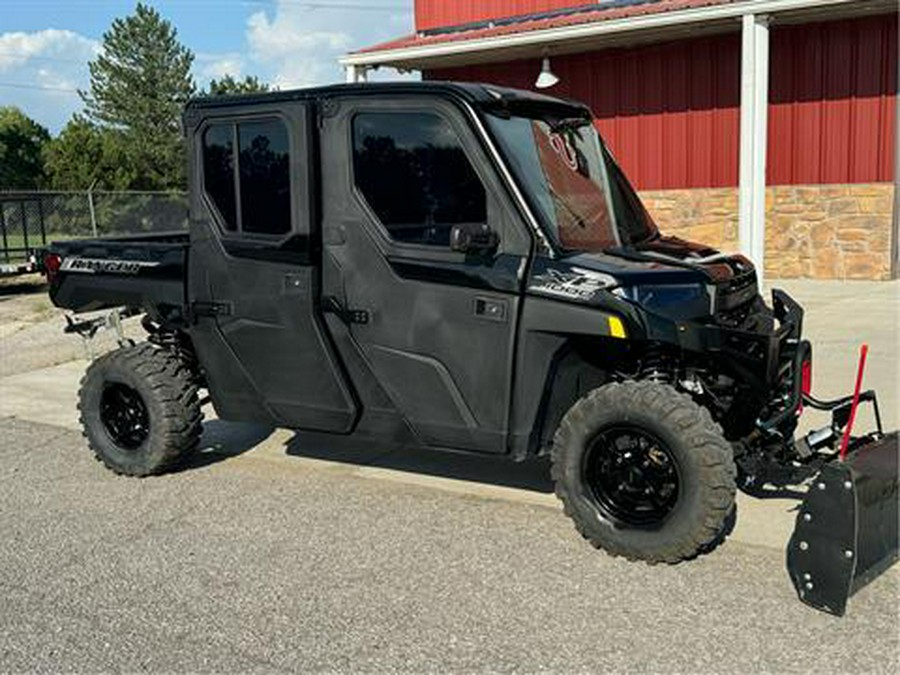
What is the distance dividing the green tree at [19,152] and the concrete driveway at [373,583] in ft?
203

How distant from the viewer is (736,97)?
572 inches

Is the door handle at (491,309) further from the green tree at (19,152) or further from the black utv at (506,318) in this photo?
the green tree at (19,152)

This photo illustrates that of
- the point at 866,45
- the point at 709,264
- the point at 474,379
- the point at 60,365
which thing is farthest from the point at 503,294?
the point at 866,45

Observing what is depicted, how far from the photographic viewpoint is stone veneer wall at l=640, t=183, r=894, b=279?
541 inches

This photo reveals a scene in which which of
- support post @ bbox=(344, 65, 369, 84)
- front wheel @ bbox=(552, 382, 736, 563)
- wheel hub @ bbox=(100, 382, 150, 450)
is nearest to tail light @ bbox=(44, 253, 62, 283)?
wheel hub @ bbox=(100, 382, 150, 450)

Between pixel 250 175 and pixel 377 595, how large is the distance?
241cm

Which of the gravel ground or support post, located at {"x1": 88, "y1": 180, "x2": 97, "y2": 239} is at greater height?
support post, located at {"x1": 88, "y1": 180, "x2": 97, "y2": 239}

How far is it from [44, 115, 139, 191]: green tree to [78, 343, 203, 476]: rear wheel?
1909 inches

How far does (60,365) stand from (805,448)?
809 centimetres

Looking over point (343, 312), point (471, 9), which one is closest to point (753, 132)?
point (471, 9)

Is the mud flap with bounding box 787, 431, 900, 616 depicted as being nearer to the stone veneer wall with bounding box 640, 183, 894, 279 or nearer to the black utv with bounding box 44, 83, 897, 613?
the black utv with bounding box 44, 83, 897, 613

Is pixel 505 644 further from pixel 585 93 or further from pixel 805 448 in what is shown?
pixel 585 93

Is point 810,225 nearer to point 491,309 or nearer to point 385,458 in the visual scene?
point 385,458

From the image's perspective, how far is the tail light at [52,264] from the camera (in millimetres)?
6102
